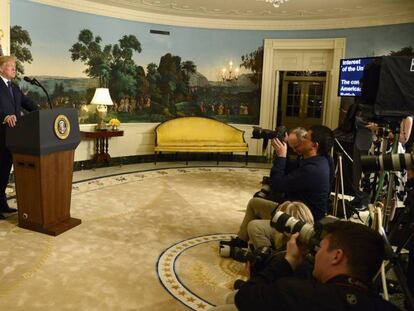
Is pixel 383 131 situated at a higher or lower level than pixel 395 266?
higher

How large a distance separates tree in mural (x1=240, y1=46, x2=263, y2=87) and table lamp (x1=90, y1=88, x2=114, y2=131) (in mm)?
3213

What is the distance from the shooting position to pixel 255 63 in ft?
28.4

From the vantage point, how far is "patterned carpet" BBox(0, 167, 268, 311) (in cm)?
271

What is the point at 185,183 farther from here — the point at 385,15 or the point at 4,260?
the point at 385,15

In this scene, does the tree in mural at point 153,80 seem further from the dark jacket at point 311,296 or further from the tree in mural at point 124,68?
the dark jacket at point 311,296

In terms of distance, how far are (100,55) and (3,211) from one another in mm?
3940

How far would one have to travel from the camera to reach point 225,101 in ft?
28.9

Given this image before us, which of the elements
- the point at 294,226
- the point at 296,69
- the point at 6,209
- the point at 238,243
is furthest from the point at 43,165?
the point at 296,69

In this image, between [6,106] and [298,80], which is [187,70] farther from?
[6,106]

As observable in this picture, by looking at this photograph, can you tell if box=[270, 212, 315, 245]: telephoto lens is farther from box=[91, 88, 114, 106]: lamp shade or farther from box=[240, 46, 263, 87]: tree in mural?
box=[240, 46, 263, 87]: tree in mural

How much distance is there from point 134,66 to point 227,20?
231cm

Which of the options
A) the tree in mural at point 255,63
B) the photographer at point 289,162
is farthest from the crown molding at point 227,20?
the photographer at point 289,162

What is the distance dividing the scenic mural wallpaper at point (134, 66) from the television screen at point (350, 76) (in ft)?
6.98

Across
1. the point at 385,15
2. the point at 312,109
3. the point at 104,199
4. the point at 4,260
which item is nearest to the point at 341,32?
the point at 385,15
